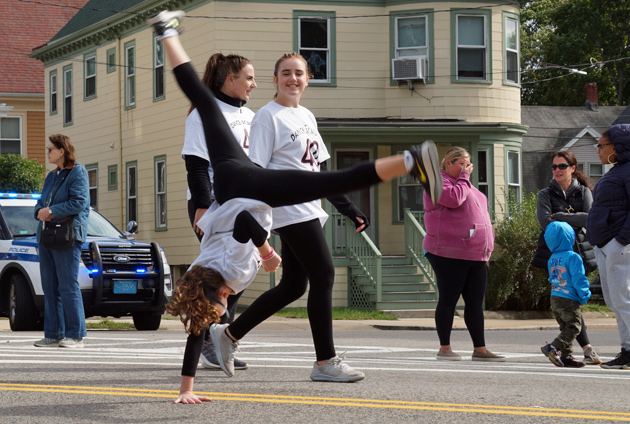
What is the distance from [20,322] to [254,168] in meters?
9.59

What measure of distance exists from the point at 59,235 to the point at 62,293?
1.84ft

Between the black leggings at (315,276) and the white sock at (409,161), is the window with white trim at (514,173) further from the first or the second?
the white sock at (409,161)

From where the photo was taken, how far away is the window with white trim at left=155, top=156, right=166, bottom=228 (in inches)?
1069

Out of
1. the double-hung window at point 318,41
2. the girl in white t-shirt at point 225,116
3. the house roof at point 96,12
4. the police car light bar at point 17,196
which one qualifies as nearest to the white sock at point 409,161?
the girl in white t-shirt at point 225,116

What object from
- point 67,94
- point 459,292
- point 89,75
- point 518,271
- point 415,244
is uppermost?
point 89,75

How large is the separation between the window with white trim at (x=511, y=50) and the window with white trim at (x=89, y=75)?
11.8 metres

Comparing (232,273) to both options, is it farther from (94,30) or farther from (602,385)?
(94,30)

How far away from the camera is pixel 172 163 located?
26438mm

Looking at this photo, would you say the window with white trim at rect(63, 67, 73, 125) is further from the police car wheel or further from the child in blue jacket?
the child in blue jacket

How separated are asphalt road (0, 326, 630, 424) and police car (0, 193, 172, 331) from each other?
15.5ft

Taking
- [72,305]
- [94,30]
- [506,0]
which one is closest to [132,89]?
[94,30]

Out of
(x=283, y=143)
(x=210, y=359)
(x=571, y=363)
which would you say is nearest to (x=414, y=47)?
(x=571, y=363)

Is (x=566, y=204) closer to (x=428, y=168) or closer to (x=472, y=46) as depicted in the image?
(x=428, y=168)

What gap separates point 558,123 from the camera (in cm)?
4425
